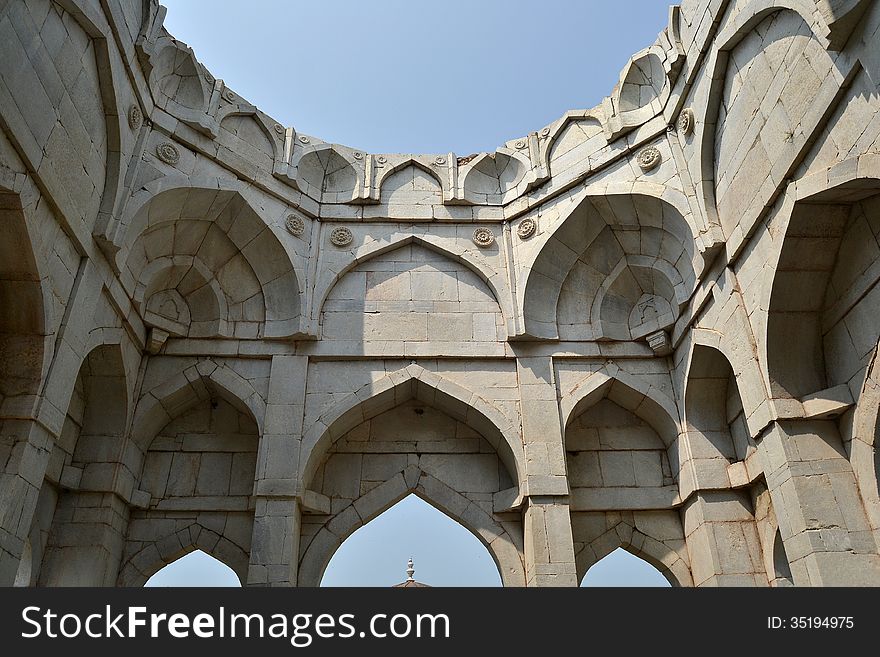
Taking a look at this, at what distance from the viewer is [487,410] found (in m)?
9.33

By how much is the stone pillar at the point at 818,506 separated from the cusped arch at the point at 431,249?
427 cm

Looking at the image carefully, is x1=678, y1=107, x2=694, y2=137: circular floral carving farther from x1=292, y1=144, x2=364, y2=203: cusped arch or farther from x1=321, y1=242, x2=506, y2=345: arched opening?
x1=292, y1=144, x2=364, y2=203: cusped arch

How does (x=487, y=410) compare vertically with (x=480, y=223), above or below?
below

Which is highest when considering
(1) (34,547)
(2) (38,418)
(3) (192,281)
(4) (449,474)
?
(3) (192,281)

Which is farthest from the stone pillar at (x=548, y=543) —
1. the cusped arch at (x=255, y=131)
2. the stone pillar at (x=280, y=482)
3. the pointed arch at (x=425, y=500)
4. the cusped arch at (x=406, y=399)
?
the cusped arch at (x=255, y=131)

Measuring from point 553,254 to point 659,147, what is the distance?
84.5 inches

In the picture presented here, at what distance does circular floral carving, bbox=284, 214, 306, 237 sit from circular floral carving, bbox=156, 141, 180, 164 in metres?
1.81

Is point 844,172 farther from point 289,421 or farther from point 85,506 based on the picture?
point 85,506

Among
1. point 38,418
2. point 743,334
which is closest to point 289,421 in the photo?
point 38,418

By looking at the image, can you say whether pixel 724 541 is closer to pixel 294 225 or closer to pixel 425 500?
pixel 425 500

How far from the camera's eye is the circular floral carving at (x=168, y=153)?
29.1ft

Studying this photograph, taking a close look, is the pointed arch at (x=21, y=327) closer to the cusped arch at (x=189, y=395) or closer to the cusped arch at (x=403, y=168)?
the cusped arch at (x=189, y=395)

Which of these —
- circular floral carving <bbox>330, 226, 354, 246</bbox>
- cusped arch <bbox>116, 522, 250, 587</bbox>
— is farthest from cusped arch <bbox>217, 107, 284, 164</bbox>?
cusped arch <bbox>116, 522, 250, 587</bbox>

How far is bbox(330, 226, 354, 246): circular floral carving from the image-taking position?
10.4m
